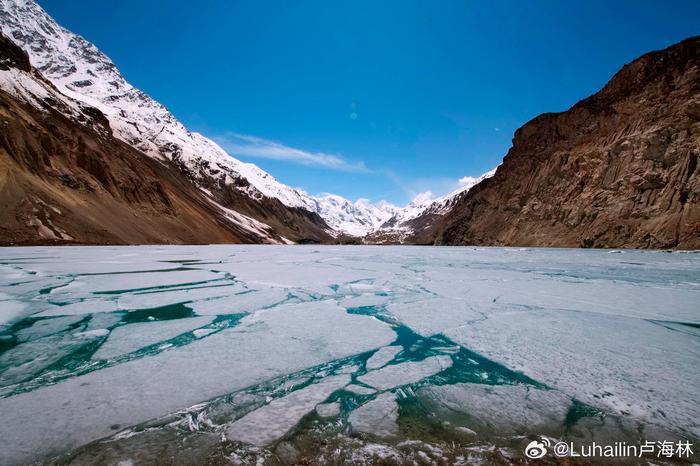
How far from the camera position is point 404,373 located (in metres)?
4.11

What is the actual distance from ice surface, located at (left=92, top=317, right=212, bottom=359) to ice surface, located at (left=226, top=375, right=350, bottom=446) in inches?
108

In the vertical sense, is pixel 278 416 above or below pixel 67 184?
below

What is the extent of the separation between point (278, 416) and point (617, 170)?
2240 inches

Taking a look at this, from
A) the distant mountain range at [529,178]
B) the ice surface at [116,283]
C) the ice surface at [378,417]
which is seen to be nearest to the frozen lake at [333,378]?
the ice surface at [378,417]

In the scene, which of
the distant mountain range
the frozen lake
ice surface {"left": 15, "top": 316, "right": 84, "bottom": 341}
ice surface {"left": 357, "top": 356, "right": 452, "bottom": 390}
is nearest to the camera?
the frozen lake

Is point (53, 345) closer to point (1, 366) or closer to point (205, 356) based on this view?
point (1, 366)

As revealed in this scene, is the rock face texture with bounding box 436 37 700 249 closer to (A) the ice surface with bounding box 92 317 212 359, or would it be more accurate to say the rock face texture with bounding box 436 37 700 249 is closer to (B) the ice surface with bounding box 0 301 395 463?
(B) the ice surface with bounding box 0 301 395 463

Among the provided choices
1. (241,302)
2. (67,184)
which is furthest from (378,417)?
(67,184)

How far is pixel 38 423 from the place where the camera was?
9.41ft

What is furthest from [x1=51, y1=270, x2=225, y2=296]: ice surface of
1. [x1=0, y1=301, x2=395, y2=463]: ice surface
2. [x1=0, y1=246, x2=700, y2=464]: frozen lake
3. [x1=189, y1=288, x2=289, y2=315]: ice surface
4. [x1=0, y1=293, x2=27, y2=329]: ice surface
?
[x1=0, y1=301, x2=395, y2=463]: ice surface

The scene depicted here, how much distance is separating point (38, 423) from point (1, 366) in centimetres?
201

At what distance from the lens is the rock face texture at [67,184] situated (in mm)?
37531

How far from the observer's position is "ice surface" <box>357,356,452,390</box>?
152 inches

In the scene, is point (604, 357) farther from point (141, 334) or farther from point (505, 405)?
point (141, 334)
